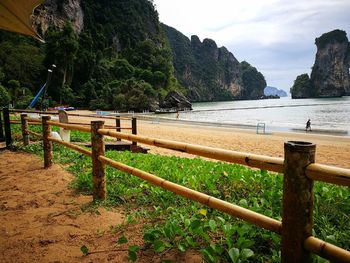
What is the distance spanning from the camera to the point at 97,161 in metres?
3.61

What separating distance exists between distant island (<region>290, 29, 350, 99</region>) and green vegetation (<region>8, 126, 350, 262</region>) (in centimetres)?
16306

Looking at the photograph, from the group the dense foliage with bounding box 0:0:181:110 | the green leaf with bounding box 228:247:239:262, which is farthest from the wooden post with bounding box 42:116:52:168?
the dense foliage with bounding box 0:0:181:110

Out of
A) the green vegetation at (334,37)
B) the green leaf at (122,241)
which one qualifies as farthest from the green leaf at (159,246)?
the green vegetation at (334,37)

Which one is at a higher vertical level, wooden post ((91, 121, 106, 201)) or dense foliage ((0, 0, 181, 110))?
dense foliage ((0, 0, 181, 110))

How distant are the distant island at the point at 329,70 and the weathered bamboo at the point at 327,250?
165 m

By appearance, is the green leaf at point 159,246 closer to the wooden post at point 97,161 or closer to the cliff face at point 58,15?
the wooden post at point 97,161

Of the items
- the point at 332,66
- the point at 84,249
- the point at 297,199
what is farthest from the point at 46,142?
the point at 332,66

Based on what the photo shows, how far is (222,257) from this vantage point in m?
2.19

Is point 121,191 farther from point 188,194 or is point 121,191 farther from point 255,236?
point 255,236

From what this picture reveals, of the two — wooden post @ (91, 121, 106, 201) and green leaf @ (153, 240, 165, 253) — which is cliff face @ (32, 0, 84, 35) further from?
green leaf @ (153, 240, 165, 253)

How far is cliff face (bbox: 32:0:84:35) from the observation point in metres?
63.9

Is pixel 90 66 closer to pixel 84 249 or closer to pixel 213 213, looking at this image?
pixel 213 213

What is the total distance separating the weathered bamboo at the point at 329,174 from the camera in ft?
4.76

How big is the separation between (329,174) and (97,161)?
2791 millimetres
